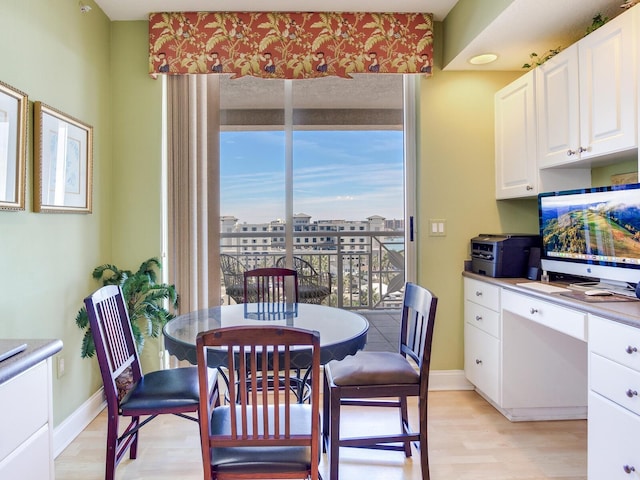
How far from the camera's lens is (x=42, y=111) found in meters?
2.03

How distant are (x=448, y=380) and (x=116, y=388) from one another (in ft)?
7.56

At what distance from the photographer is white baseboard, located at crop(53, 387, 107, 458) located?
7.20 feet

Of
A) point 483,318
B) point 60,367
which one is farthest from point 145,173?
point 483,318

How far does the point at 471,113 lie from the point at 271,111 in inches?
66.6

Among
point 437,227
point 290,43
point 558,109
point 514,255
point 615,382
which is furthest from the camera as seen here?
point 437,227

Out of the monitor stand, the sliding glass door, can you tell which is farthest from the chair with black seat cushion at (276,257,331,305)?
the monitor stand

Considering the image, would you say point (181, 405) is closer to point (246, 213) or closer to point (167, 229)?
point (167, 229)

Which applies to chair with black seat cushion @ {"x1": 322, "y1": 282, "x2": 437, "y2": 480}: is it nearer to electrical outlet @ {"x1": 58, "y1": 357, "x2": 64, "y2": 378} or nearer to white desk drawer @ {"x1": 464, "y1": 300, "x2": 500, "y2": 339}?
white desk drawer @ {"x1": 464, "y1": 300, "x2": 500, "y2": 339}

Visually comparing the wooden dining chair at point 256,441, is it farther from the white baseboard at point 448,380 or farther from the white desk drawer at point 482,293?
the white baseboard at point 448,380

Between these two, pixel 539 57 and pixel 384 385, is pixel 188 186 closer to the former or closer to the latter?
pixel 384 385

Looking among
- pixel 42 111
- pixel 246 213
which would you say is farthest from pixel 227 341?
pixel 246 213

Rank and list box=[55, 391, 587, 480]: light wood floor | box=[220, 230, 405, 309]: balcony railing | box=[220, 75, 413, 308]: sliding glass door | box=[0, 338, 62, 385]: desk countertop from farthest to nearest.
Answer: box=[220, 230, 405, 309]: balcony railing → box=[220, 75, 413, 308]: sliding glass door → box=[55, 391, 587, 480]: light wood floor → box=[0, 338, 62, 385]: desk countertop

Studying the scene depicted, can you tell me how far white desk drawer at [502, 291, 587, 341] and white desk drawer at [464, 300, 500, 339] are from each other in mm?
141

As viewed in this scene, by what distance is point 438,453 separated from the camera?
2.17m
